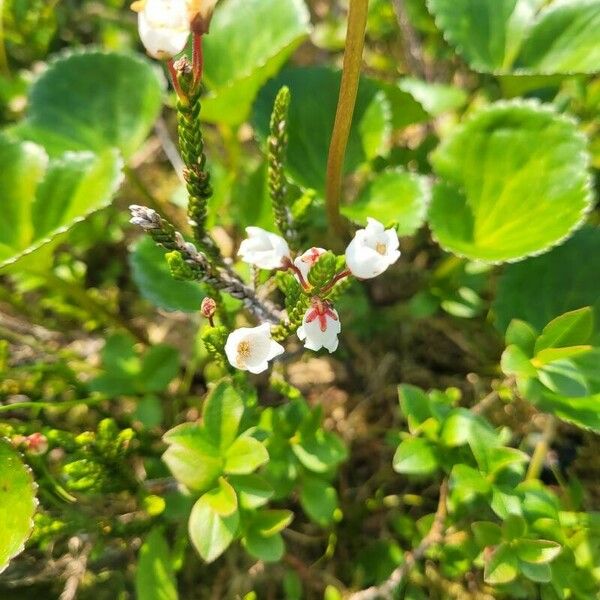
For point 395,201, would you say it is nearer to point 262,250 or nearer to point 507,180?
point 507,180

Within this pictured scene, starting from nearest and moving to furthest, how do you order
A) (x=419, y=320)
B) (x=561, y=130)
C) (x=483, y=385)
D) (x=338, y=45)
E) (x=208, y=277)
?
1. (x=208, y=277)
2. (x=561, y=130)
3. (x=483, y=385)
4. (x=419, y=320)
5. (x=338, y=45)

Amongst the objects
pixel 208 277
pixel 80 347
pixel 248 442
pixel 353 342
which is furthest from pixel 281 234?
pixel 80 347

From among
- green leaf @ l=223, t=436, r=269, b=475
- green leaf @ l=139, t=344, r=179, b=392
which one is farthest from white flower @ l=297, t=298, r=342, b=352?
green leaf @ l=139, t=344, r=179, b=392

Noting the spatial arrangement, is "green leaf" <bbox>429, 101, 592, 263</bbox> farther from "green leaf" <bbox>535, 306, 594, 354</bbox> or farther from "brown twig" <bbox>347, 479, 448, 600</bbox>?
"brown twig" <bbox>347, 479, 448, 600</bbox>

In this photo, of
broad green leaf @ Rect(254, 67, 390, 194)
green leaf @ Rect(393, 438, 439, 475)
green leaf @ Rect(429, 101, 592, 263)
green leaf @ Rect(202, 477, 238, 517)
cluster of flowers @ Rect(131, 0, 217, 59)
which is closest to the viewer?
cluster of flowers @ Rect(131, 0, 217, 59)

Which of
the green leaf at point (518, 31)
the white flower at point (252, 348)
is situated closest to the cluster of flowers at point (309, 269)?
the white flower at point (252, 348)

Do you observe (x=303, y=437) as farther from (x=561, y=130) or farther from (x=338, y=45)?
(x=338, y=45)

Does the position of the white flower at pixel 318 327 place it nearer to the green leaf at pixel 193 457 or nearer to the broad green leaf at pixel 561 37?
the green leaf at pixel 193 457
